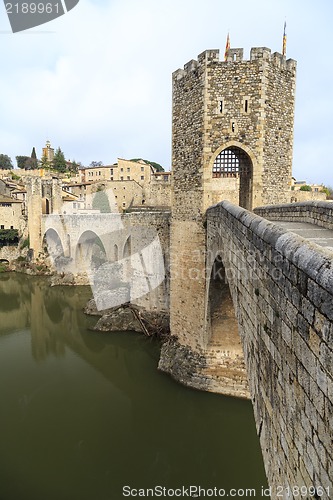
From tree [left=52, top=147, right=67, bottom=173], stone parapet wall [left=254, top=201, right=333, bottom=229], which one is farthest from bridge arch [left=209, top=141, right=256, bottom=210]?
tree [left=52, top=147, right=67, bottom=173]

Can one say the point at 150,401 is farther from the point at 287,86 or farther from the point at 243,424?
the point at 287,86

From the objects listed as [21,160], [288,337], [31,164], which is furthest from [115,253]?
[21,160]

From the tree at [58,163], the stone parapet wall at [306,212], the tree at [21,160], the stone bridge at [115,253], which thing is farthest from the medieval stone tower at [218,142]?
the tree at [21,160]

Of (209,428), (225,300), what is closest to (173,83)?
(225,300)

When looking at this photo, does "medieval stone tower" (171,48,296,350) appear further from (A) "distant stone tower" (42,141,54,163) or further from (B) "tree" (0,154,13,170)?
(B) "tree" (0,154,13,170)

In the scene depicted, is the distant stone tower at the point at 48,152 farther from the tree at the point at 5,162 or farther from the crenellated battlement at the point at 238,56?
the crenellated battlement at the point at 238,56

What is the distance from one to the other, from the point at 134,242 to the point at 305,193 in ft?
65.8

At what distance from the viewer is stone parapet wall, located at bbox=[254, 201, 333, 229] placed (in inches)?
231

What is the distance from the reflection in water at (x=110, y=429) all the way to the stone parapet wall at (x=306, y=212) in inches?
231

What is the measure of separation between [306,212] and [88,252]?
982 inches

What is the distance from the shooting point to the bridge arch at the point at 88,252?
28.5 meters

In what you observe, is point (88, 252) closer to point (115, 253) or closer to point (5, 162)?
point (115, 253)

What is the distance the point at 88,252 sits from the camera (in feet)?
97.8

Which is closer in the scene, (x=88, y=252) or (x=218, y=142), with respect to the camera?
(x=218, y=142)
